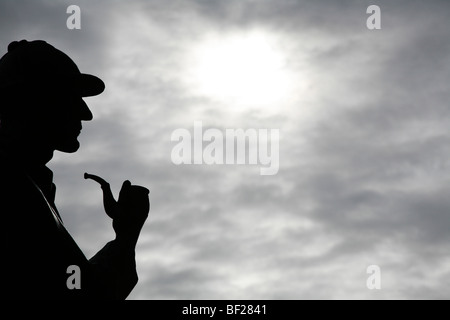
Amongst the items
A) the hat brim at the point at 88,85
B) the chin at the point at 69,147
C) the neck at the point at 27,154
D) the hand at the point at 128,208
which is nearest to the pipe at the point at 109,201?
the hand at the point at 128,208

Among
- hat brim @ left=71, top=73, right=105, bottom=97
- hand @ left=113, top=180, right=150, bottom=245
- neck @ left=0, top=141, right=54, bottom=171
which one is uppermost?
hat brim @ left=71, top=73, right=105, bottom=97

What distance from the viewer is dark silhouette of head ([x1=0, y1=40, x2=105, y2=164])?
583 centimetres

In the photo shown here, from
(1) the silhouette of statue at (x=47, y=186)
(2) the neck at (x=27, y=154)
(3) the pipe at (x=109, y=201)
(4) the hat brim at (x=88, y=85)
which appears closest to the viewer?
(1) the silhouette of statue at (x=47, y=186)

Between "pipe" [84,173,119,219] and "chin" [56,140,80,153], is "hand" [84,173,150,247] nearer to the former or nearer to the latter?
"pipe" [84,173,119,219]

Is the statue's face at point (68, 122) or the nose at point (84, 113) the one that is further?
the nose at point (84, 113)

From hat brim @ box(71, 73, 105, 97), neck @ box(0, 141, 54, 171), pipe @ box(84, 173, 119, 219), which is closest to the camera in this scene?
neck @ box(0, 141, 54, 171)

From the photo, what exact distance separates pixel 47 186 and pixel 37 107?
749mm

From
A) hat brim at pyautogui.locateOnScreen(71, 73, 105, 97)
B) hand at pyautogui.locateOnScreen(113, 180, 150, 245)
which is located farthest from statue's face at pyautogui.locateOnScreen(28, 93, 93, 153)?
hand at pyautogui.locateOnScreen(113, 180, 150, 245)

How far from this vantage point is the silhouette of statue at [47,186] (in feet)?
16.8

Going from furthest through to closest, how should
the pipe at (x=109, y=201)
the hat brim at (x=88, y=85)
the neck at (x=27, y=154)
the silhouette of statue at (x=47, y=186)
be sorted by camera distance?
1. the hat brim at (x=88, y=85)
2. the pipe at (x=109, y=201)
3. the neck at (x=27, y=154)
4. the silhouette of statue at (x=47, y=186)

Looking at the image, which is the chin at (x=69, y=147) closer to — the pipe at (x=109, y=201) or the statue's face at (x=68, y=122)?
the statue's face at (x=68, y=122)

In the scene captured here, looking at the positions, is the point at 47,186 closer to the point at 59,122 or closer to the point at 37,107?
the point at 59,122

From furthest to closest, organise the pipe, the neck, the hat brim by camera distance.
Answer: the hat brim < the pipe < the neck
